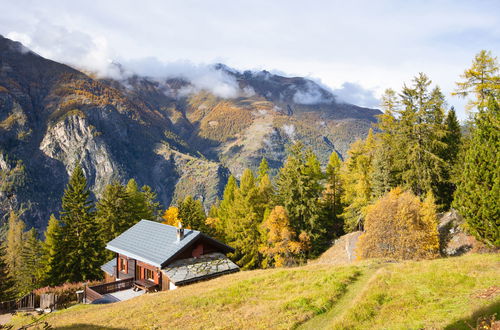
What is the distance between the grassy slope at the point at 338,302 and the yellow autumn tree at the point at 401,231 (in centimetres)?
886

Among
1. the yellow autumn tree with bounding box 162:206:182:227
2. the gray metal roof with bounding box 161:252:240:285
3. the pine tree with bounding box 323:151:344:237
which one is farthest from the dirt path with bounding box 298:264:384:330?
the yellow autumn tree with bounding box 162:206:182:227

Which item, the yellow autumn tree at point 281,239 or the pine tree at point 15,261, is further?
the pine tree at point 15,261

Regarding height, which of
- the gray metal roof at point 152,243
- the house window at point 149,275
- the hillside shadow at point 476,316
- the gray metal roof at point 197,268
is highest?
the hillside shadow at point 476,316

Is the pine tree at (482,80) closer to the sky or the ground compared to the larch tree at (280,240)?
closer to the sky

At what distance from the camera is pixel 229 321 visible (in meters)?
14.7

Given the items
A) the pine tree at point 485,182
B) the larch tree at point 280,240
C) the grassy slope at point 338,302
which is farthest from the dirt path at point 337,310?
the larch tree at point 280,240

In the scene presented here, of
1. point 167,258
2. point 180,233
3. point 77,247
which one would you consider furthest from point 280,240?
point 77,247

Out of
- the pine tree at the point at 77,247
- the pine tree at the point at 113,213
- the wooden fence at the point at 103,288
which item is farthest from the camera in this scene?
the pine tree at the point at 113,213

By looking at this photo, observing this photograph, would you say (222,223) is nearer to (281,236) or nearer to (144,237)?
(281,236)

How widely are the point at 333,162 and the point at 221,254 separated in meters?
35.1

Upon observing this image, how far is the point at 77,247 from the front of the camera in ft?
151

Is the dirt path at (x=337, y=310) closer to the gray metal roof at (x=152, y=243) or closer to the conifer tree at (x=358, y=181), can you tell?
the gray metal roof at (x=152, y=243)

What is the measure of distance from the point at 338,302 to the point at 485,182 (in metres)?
14.4

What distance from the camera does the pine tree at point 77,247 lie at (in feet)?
148
